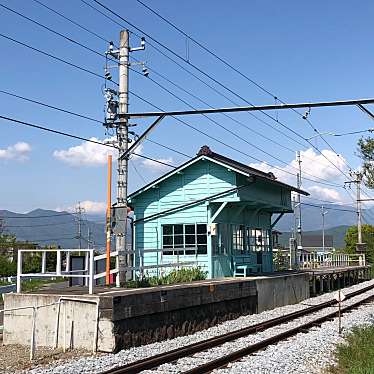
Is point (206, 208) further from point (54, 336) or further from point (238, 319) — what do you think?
point (54, 336)

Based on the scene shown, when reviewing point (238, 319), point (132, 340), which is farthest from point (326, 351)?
point (238, 319)

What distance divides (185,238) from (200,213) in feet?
3.82

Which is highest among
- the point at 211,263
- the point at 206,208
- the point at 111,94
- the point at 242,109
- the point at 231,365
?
the point at 111,94

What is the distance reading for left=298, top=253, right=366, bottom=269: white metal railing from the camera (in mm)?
42188

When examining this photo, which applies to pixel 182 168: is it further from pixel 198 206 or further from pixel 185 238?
pixel 185 238

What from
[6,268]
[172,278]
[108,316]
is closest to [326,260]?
[6,268]

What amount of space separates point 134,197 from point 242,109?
842 centimetres

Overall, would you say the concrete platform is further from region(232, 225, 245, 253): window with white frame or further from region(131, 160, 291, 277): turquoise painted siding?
region(232, 225, 245, 253): window with white frame

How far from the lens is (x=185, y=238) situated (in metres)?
23.5

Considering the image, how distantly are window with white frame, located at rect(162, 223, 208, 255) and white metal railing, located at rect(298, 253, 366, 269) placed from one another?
61.5 ft

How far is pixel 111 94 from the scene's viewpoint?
20266mm

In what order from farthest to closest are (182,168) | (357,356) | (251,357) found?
(182,168), (251,357), (357,356)

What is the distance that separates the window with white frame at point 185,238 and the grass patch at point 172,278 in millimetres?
1107

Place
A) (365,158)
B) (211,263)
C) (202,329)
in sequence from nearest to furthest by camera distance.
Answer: (202,329), (211,263), (365,158)
